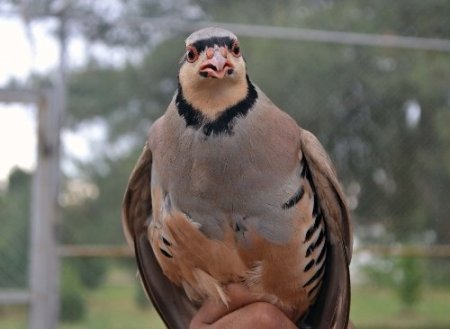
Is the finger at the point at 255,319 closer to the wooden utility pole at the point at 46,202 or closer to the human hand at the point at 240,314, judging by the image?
the human hand at the point at 240,314

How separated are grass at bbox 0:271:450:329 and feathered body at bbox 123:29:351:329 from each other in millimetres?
3671

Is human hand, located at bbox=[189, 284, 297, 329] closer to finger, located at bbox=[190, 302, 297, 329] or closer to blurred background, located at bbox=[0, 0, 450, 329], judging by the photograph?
finger, located at bbox=[190, 302, 297, 329]

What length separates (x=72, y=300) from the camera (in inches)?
259

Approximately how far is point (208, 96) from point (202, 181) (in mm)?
293

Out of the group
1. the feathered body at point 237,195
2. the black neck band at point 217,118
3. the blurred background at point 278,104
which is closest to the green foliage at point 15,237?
the blurred background at point 278,104

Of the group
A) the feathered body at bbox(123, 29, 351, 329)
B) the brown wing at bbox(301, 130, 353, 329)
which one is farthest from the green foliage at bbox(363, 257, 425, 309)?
the feathered body at bbox(123, 29, 351, 329)

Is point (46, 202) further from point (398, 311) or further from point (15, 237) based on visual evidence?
point (398, 311)

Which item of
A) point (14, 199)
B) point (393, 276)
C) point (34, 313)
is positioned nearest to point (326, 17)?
point (393, 276)

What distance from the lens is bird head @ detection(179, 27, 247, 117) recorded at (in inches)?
99.7

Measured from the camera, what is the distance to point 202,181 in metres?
2.67

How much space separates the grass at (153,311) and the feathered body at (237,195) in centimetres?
367

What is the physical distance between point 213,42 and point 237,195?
520mm

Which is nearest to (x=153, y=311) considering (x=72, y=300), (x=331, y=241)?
(x=72, y=300)

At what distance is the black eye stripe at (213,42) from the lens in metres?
2.57
